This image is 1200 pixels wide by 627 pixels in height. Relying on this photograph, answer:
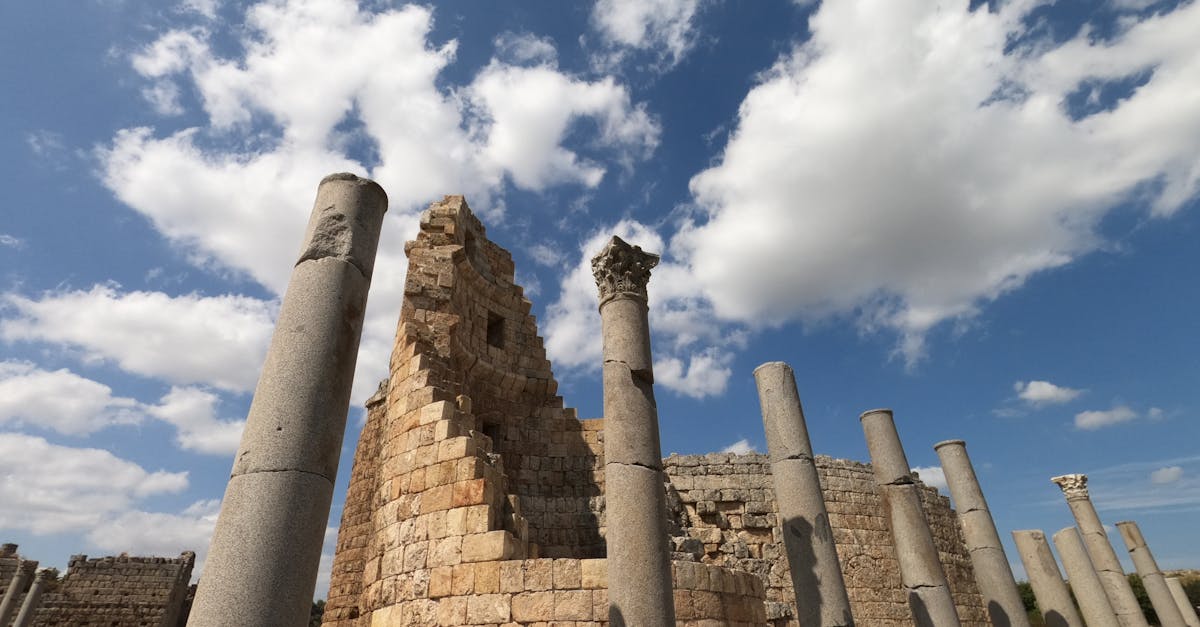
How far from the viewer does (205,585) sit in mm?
3680

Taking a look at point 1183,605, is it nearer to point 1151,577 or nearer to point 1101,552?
point 1151,577

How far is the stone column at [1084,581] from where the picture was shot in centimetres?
1580

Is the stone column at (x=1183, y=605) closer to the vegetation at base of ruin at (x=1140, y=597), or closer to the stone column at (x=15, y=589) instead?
the vegetation at base of ruin at (x=1140, y=597)

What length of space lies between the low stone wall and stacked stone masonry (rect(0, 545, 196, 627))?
23601 mm

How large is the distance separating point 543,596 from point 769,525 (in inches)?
375

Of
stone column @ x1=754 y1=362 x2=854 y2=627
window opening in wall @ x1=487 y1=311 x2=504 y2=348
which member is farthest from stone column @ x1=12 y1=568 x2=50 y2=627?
stone column @ x1=754 y1=362 x2=854 y2=627

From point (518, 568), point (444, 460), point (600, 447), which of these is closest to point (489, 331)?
point (600, 447)

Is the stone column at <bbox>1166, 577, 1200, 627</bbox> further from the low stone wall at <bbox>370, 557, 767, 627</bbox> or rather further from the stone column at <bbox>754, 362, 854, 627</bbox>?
the low stone wall at <bbox>370, 557, 767, 627</bbox>

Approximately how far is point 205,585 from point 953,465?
47.3ft

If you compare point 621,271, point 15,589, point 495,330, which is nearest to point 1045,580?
point 495,330

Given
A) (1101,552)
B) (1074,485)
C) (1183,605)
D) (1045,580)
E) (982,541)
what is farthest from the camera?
(1183,605)

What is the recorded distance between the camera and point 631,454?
23.5 feet

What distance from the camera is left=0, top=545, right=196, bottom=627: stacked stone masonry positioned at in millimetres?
24422

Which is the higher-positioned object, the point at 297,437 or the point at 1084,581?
the point at 1084,581
